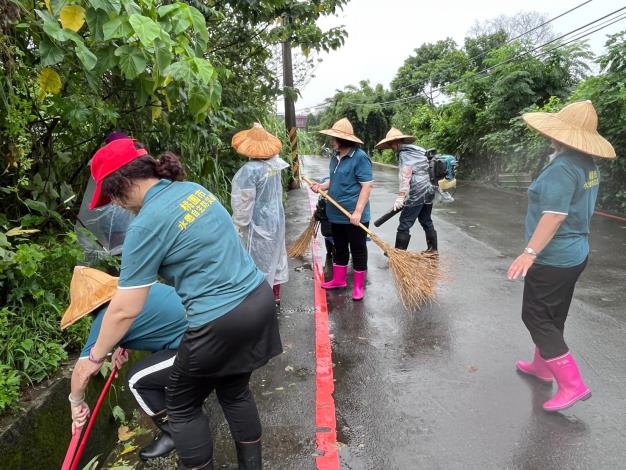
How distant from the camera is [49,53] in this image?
6.68 ft

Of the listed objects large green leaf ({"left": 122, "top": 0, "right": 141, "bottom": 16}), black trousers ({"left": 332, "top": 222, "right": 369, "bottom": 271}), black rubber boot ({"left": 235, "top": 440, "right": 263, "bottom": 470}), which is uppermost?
large green leaf ({"left": 122, "top": 0, "right": 141, "bottom": 16})

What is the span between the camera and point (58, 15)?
199cm

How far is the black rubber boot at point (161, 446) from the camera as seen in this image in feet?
8.20

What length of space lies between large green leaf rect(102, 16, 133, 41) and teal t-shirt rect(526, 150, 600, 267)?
2.26m

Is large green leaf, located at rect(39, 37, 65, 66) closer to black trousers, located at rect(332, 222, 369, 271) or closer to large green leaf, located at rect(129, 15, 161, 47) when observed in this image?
large green leaf, located at rect(129, 15, 161, 47)

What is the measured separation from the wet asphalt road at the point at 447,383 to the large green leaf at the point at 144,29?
2.10 meters

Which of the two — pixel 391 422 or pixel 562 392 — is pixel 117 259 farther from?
pixel 562 392

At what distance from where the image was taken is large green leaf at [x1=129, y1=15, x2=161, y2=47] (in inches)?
71.3

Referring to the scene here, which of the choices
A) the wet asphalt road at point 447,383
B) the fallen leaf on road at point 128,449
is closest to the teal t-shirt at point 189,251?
the wet asphalt road at point 447,383

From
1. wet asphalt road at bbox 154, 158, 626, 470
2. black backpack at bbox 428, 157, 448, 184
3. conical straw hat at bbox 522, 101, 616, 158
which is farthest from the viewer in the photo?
black backpack at bbox 428, 157, 448, 184

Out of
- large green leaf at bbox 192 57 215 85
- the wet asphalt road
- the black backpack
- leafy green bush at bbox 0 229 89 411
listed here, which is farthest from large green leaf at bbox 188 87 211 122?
the black backpack

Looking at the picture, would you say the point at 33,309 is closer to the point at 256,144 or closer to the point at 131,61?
the point at 131,61

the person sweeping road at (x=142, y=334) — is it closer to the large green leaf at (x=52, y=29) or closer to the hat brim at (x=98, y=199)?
the hat brim at (x=98, y=199)

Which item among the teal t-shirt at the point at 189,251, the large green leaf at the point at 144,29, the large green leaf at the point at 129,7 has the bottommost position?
the teal t-shirt at the point at 189,251
